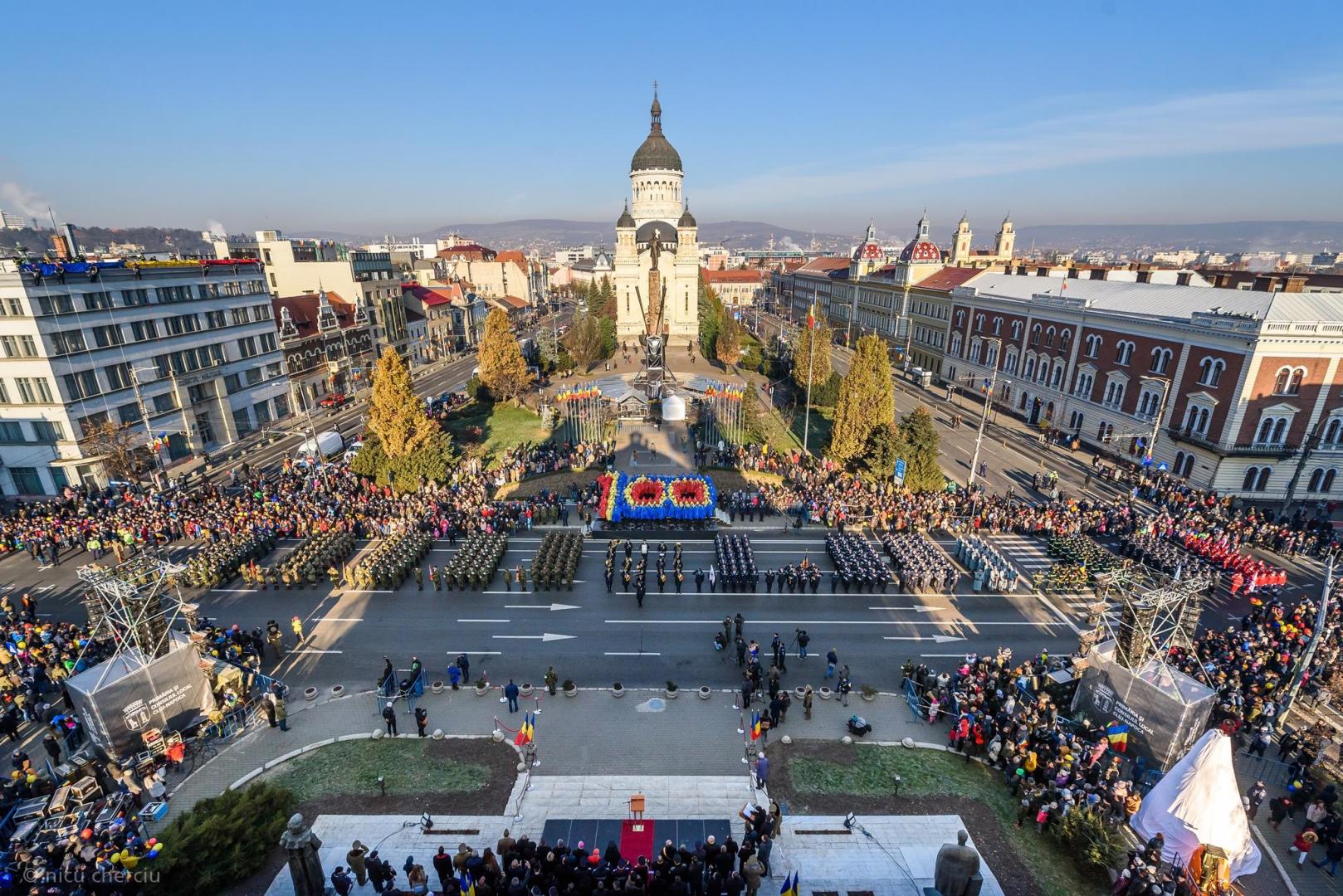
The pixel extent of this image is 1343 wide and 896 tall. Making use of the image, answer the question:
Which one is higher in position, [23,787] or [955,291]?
[955,291]

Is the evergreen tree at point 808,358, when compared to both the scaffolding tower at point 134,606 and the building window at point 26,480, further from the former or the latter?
the building window at point 26,480

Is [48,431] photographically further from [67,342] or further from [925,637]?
[925,637]

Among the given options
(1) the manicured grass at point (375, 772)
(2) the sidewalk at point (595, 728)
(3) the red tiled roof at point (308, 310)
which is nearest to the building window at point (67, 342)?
(3) the red tiled roof at point (308, 310)

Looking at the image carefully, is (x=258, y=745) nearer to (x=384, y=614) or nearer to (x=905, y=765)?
(x=384, y=614)

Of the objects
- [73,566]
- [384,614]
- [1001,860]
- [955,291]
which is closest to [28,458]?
[73,566]

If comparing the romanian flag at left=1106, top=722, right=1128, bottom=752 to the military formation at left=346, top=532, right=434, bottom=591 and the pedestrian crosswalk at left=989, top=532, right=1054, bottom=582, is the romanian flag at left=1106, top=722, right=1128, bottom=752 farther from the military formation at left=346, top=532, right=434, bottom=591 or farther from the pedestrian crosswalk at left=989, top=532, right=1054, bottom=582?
the military formation at left=346, top=532, right=434, bottom=591

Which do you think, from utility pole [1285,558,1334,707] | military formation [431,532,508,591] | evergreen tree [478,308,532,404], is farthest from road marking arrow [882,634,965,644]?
evergreen tree [478,308,532,404]
